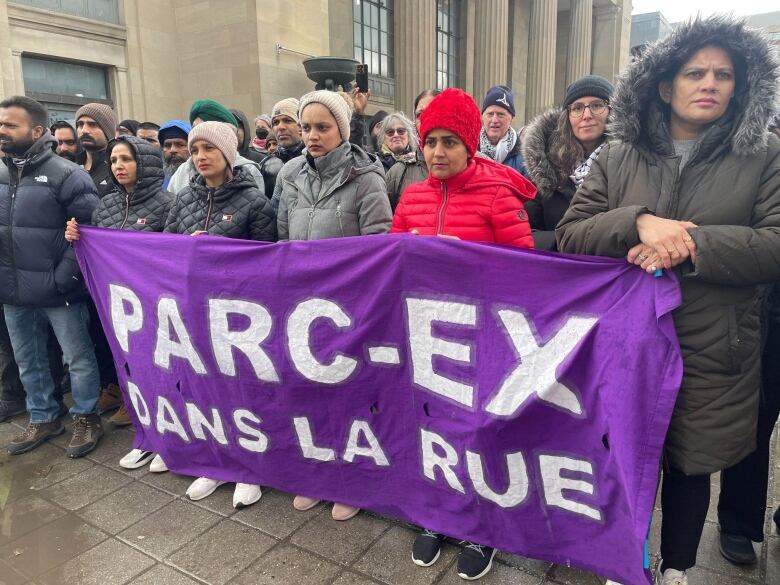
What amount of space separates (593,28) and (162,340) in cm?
3072

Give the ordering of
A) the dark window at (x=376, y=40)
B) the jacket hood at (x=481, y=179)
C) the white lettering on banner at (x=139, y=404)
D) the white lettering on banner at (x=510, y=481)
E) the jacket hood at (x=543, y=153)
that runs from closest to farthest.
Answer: the white lettering on banner at (x=510, y=481) → the jacket hood at (x=481, y=179) → the jacket hood at (x=543, y=153) → the white lettering on banner at (x=139, y=404) → the dark window at (x=376, y=40)

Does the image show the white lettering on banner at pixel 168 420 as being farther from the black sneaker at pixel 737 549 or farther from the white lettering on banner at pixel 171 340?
the black sneaker at pixel 737 549

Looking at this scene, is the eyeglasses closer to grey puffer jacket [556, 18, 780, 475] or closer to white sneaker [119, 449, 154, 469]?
grey puffer jacket [556, 18, 780, 475]

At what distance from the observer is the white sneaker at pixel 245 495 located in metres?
3.03

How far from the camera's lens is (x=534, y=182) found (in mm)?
3039

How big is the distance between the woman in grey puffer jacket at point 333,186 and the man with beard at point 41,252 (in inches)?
68.1

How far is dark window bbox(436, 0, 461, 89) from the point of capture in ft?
67.1

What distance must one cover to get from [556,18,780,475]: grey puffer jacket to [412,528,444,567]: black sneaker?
43.6 inches

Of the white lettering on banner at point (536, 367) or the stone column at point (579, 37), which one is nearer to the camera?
the white lettering on banner at point (536, 367)

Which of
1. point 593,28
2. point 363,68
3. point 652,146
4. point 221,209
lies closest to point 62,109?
point 363,68

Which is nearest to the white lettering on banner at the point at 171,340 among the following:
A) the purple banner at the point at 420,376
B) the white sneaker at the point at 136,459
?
the purple banner at the point at 420,376

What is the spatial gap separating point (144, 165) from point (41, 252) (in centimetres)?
90

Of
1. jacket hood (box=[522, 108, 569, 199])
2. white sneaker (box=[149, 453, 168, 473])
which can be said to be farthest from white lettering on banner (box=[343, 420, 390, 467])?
jacket hood (box=[522, 108, 569, 199])

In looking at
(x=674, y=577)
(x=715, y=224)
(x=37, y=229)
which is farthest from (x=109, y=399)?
(x=715, y=224)
